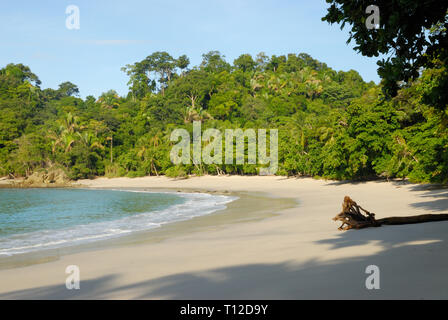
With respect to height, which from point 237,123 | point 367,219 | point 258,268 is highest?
point 237,123

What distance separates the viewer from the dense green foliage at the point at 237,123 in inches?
1136

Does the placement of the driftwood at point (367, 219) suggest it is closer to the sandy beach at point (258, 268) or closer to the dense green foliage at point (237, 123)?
the sandy beach at point (258, 268)

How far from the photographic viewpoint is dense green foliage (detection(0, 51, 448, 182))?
Result: 28.9 metres

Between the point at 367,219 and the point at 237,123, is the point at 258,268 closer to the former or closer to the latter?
the point at 367,219

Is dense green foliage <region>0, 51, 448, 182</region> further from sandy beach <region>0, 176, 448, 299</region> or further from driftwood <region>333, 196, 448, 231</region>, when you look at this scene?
sandy beach <region>0, 176, 448, 299</region>

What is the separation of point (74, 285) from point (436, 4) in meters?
7.21

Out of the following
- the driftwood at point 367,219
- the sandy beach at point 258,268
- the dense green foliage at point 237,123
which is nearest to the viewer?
the sandy beach at point 258,268

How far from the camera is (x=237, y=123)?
61.5 m

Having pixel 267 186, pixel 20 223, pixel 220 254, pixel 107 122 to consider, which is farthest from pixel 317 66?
pixel 220 254

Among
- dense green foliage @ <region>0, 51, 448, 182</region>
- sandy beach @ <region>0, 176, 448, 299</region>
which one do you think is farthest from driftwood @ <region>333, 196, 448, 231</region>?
dense green foliage @ <region>0, 51, 448, 182</region>

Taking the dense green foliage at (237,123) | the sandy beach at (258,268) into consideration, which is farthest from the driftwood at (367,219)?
the dense green foliage at (237,123)

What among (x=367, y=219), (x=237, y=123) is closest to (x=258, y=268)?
(x=367, y=219)

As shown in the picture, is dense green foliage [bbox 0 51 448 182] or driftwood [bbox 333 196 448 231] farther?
dense green foliage [bbox 0 51 448 182]
